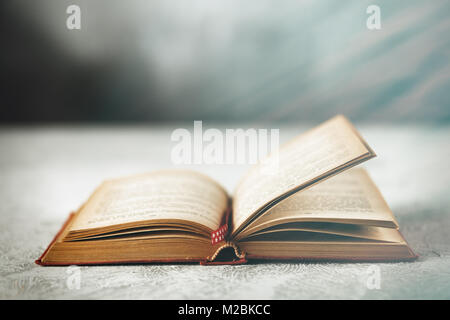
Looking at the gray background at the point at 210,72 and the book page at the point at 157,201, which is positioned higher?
the gray background at the point at 210,72

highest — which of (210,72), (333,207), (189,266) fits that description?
(210,72)

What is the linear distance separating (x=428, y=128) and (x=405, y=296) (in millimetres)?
2078

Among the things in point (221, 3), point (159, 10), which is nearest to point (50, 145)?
point (159, 10)

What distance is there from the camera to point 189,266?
0.83 meters

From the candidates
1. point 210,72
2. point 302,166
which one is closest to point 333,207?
point 302,166

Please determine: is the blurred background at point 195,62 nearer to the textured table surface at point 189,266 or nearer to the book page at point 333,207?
the textured table surface at point 189,266

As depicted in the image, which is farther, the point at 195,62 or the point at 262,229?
the point at 195,62

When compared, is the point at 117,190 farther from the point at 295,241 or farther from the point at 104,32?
the point at 104,32

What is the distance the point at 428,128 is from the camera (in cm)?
254

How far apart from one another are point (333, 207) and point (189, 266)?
12.0 inches

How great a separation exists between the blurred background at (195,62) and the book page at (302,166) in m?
2.07

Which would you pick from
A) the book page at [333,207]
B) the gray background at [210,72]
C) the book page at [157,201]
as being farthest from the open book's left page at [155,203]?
the gray background at [210,72]

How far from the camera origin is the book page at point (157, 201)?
0.85 m

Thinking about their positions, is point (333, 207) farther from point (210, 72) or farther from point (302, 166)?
point (210, 72)
